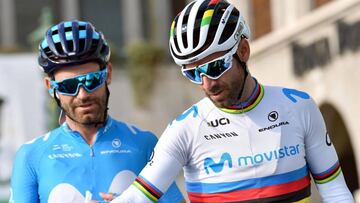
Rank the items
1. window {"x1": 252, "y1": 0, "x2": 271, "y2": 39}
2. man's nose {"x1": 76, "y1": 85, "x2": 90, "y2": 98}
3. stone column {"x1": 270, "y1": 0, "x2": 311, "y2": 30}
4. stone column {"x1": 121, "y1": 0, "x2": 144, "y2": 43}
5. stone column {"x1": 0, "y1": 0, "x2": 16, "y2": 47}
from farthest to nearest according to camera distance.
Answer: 1. stone column {"x1": 121, "y1": 0, "x2": 144, "y2": 43}
2. stone column {"x1": 0, "y1": 0, "x2": 16, "y2": 47}
3. window {"x1": 252, "y1": 0, "x2": 271, "y2": 39}
4. stone column {"x1": 270, "y1": 0, "x2": 311, "y2": 30}
5. man's nose {"x1": 76, "y1": 85, "x2": 90, "y2": 98}

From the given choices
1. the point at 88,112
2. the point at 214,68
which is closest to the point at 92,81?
the point at 88,112

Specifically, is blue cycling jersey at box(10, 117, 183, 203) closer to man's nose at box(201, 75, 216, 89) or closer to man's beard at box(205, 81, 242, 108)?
man's beard at box(205, 81, 242, 108)

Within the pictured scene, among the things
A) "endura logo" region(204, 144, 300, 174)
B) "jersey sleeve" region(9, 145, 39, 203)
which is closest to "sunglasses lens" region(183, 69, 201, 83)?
"endura logo" region(204, 144, 300, 174)

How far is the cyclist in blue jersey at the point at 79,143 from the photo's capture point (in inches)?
194

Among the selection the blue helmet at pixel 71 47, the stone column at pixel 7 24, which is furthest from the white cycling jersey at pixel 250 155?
the stone column at pixel 7 24

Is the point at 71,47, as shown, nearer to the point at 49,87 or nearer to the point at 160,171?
the point at 49,87

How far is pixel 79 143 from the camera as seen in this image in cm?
507

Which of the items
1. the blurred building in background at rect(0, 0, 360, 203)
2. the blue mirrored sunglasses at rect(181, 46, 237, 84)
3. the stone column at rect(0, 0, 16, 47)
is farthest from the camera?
the stone column at rect(0, 0, 16, 47)

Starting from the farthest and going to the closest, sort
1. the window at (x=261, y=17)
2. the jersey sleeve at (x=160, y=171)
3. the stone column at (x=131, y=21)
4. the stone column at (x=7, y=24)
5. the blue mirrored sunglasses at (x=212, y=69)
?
the stone column at (x=131, y=21) < the stone column at (x=7, y=24) < the window at (x=261, y=17) < the jersey sleeve at (x=160, y=171) < the blue mirrored sunglasses at (x=212, y=69)

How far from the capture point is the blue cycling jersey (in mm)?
4941

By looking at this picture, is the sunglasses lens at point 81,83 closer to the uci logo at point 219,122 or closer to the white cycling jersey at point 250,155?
the white cycling jersey at point 250,155

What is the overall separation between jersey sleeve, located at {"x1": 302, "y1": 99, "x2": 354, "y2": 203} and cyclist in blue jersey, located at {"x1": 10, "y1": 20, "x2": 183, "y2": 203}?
0.82m

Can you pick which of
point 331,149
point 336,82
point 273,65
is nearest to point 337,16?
point 336,82

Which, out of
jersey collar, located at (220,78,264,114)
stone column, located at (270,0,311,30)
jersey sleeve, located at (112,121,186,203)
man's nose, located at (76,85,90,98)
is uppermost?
man's nose, located at (76,85,90,98)
